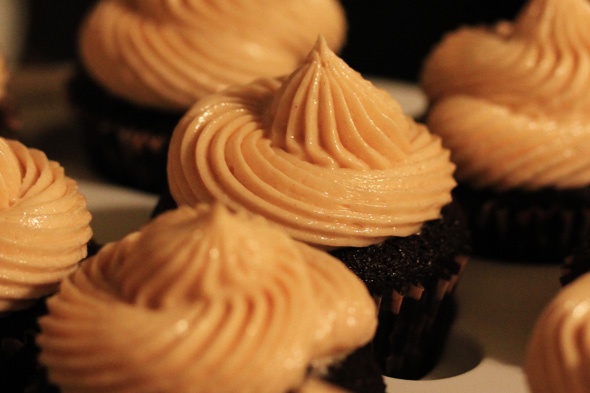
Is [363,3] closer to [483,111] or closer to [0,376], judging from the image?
[483,111]

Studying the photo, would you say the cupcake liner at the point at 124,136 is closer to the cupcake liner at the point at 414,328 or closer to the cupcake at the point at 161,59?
the cupcake at the point at 161,59

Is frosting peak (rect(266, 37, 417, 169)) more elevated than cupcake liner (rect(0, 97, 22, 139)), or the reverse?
frosting peak (rect(266, 37, 417, 169))

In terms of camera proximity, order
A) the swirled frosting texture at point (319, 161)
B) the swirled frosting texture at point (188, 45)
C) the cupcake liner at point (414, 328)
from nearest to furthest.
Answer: the swirled frosting texture at point (319, 161), the cupcake liner at point (414, 328), the swirled frosting texture at point (188, 45)

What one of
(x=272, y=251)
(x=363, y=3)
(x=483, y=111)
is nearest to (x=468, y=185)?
(x=483, y=111)

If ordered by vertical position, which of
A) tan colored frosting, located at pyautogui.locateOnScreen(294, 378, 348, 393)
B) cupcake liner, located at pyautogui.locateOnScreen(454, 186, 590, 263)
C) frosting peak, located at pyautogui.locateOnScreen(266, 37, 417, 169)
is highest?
frosting peak, located at pyautogui.locateOnScreen(266, 37, 417, 169)

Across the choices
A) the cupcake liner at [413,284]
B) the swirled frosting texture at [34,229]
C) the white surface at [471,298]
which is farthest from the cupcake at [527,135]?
the swirled frosting texture at [34,229]

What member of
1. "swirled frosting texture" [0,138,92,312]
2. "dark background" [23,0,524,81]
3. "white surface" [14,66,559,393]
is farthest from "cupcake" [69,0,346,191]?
"dark background" [23,0,524,81]

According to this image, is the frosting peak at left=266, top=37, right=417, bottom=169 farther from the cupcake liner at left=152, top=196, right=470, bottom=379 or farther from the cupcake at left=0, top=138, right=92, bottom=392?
the cupcake at left=0, top=138, right=92, bottom=392
